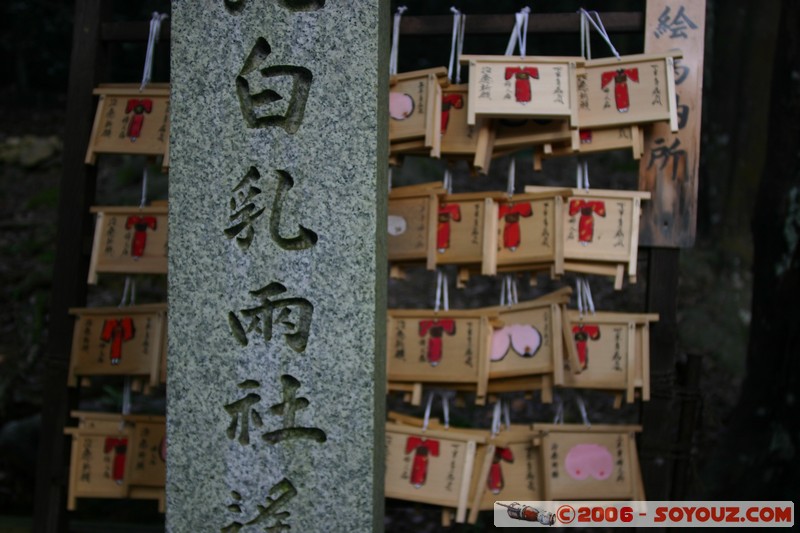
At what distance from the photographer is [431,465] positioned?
4.30 m

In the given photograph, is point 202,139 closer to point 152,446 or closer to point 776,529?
point 152,446

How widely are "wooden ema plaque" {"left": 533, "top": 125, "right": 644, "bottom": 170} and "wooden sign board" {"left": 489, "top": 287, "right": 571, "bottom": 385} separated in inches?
27.1

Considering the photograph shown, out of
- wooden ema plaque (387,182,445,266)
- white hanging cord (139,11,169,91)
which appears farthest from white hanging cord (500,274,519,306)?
white hanging cord (139,11,169,91)

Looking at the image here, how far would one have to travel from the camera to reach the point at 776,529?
203 inches

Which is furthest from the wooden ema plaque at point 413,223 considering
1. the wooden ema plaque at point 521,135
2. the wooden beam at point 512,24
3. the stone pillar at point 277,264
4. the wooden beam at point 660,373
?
the wooden beam at point 660,373

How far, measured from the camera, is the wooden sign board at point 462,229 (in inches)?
170

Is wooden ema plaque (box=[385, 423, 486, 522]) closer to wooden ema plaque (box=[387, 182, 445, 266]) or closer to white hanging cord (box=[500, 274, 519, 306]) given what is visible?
white hanging cord (box=[500, 274, 519, 306])

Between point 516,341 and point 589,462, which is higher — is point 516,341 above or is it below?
above

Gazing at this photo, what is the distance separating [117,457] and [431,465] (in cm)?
165

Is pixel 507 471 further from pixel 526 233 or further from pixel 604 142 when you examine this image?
pixel 604 142

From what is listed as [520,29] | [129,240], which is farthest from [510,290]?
[129,240]

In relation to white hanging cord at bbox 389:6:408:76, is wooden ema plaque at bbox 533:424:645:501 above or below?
below

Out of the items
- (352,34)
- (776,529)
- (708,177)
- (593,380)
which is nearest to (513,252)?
(593,380)

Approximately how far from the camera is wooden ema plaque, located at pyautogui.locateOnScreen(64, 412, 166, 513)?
178 inches
